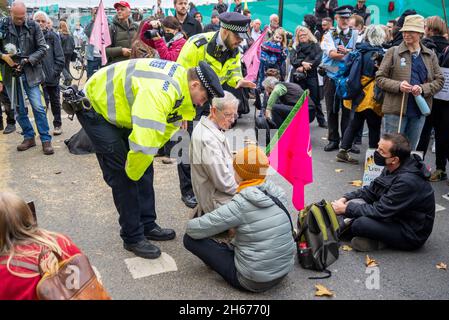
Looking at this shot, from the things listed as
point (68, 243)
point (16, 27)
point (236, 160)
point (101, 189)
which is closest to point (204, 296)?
point (236, 160)

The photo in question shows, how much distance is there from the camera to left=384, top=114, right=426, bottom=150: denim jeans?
17.3 feet

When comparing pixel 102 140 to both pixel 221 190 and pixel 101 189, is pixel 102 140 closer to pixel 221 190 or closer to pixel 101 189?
pixel 221 190

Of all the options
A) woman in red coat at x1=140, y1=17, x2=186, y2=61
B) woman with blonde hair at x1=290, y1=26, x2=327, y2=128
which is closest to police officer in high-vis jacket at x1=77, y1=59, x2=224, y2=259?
woman in red coat at x1=140, y1=17, x2=186, y2=61

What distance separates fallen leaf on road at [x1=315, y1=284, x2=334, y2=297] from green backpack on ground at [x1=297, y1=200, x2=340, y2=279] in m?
0.15

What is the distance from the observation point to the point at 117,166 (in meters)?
3.37

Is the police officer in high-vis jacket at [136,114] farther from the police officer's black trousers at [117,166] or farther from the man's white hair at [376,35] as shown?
the man's white hair at [376,35]

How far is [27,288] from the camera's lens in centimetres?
192

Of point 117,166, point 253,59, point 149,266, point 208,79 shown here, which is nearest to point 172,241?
point 149,266

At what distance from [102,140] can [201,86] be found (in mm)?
890

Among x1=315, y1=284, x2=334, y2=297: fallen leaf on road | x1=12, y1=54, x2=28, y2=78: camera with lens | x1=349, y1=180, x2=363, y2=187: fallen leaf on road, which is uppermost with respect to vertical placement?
x1=12, y1=54, x2=28, y2=78: camera with lens

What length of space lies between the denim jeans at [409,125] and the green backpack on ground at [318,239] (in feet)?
7.09

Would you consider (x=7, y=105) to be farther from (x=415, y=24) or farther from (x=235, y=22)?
(x=415, y=24)

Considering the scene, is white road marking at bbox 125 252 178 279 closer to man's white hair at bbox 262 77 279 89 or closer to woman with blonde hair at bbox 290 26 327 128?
man's white hair at bbox 262 77 279 89

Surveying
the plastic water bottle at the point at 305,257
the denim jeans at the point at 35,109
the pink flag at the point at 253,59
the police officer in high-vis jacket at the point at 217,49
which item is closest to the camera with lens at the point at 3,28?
the denim jeans at the point at 35,109
